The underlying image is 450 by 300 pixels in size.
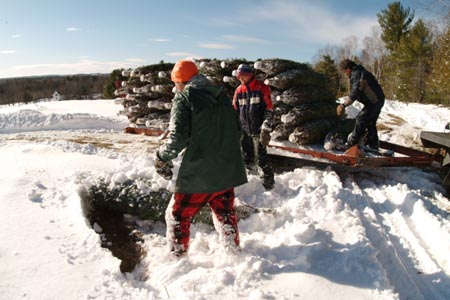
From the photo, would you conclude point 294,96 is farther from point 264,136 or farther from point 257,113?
point 264,136

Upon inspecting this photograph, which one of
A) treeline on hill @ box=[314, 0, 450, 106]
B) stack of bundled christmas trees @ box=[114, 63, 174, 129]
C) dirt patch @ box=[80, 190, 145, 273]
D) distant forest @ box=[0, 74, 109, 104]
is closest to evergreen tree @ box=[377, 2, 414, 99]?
treeline on hill @ box=[314, 0, 450, 106]

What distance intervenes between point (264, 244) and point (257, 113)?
2185 millimetres

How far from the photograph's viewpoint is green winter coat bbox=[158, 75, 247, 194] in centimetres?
283

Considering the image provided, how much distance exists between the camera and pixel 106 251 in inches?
132

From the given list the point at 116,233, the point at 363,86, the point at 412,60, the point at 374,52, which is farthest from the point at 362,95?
the point at 374,52

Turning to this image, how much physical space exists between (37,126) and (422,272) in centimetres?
1295

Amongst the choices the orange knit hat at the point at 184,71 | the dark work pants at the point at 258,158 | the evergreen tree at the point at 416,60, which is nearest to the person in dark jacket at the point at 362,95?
the dark work pants at the point at 258,158

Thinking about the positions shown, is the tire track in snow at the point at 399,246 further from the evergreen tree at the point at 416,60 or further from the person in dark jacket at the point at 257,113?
the evergreen tree at the point at 416,60

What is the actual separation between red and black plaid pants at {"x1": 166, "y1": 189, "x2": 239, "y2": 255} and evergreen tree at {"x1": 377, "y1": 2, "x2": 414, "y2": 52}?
106 ft

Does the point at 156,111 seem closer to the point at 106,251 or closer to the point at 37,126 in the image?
the point at 37,126

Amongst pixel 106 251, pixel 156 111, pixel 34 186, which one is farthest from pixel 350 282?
pixel 156 111

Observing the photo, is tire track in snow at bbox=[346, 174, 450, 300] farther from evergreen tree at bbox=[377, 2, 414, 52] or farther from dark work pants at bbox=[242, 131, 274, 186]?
evergreen tree at bbox=[377, 2, 414, 52]

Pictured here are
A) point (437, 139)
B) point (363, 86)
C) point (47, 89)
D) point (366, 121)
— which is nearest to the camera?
point (437, 139)

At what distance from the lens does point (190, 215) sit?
3.16 metres
